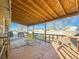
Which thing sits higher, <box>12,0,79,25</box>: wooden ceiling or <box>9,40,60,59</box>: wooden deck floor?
<box>12,0,79,25</box>: wooden ceiling

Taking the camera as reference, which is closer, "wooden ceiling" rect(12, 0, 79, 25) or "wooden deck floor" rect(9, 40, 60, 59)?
"wooden deck floor" rect(9, 40, 60, 59)

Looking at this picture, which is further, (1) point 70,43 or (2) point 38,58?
(1) point 70,43

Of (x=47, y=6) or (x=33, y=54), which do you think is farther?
(x=47, y=6)

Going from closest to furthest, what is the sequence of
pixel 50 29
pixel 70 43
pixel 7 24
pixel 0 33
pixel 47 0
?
1. pixel 0 33
2. pixel 7 24
3. pixel 47 0
4. pixel 70 43
5. pixel 50 29

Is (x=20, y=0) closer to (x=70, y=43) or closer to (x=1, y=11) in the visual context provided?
(x=1, y=11)

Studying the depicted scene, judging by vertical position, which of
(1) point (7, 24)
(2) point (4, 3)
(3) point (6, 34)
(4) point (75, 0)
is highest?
(4) point (75, 0)

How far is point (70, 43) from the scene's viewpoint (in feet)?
16.9

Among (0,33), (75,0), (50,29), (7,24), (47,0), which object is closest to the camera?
(0,33)

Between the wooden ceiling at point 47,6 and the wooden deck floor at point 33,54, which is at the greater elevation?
the wooden ceiling at point 47,6

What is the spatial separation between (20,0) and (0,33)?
6.47ft

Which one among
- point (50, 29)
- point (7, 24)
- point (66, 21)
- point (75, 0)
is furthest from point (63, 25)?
point (7, 24)

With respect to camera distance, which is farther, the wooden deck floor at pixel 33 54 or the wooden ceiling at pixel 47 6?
the wooden ceiling at pixel 47 6

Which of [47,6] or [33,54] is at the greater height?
[47,6]

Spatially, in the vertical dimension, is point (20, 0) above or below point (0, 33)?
above
